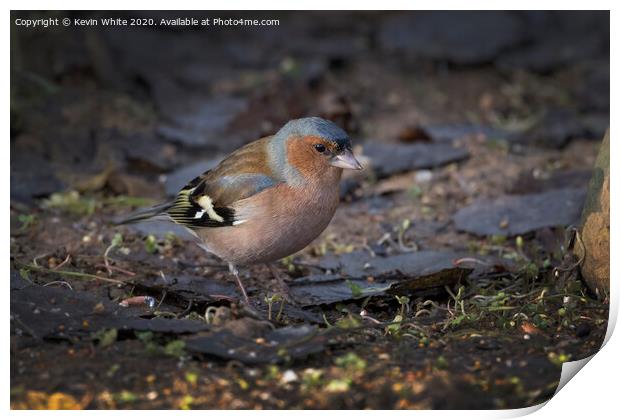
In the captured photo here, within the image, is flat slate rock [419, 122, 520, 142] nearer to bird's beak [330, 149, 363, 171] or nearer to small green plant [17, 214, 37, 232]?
bird's beak [330, 149, 363, 171]

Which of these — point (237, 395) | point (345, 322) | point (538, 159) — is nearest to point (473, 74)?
point (538, 159)

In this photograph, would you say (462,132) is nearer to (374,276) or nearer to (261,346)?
(374,276)

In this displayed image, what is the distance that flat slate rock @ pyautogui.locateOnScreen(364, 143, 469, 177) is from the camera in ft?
23.9

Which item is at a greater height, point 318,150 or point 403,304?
point 318,150

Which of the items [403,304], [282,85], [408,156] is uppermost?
[282,85]

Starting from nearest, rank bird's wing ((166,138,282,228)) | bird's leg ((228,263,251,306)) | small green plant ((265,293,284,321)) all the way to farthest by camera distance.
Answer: small green plant ((265,293,284,321)) → bird's leg ((228,263,251,306)) → bird's wing ((166,138,282,228))

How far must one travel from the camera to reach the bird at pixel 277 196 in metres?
4.86

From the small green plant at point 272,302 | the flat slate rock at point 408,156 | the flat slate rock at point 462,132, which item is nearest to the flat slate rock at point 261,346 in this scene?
the small green plant at point 272,302

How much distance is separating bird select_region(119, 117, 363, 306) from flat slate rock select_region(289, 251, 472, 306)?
266mm

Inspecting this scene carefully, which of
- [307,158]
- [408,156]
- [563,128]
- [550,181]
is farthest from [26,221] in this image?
[563,128]

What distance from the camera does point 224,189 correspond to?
5.14 m

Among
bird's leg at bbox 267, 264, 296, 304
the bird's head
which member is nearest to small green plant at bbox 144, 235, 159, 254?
bird's leg at bbox 267, 264, 296, 304

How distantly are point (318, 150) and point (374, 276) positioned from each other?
83 centimetres

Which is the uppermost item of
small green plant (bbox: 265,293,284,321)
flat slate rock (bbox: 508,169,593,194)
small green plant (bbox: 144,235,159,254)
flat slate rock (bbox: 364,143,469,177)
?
flat slate rock (bbox: 364,143,469,177)
